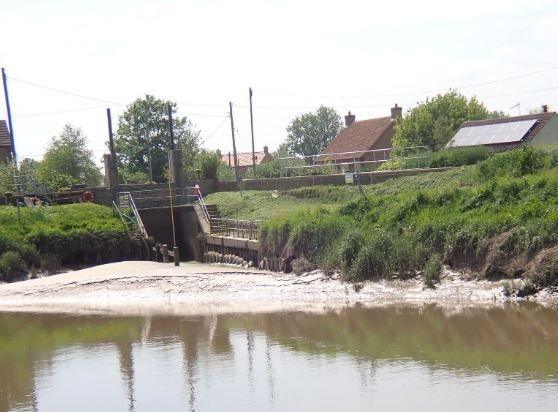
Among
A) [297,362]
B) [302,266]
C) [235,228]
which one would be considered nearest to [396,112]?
[235,228]

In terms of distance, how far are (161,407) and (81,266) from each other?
79.8 ft

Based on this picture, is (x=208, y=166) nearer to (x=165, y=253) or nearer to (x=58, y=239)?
(x=165, y=253)

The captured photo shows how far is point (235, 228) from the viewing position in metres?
37.9

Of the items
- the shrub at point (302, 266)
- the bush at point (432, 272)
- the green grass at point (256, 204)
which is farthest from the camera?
the green grass at point (256, 204)

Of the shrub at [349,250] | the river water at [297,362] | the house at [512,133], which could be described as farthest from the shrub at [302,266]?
the house at [512,133]

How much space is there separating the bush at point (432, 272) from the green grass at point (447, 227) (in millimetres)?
356

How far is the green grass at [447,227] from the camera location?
2439cm

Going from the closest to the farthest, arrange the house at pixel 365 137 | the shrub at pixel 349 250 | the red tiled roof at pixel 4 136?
the shrub at pixel 349 250, the red tiled roof at pixel 4 136, the house at pixel 365 137

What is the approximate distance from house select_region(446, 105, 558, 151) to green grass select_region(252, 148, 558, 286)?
13.6 meters

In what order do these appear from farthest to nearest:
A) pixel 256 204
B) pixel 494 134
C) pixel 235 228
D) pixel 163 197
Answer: pixel 494 134 < pixel 163 197 < pixel 256 204 < pixel 235 228

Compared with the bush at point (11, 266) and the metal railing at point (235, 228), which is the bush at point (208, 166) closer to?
the metal railing at point (235, 228)

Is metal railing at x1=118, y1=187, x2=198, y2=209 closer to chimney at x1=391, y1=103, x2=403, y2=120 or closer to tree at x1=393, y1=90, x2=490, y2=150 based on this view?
tree at x1=393, y1=90, x2=490, y2=150

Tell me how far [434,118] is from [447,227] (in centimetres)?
3755

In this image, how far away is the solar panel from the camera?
46719 mm
